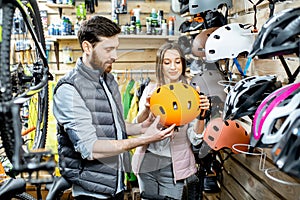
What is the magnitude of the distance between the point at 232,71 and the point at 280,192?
2.32 feet

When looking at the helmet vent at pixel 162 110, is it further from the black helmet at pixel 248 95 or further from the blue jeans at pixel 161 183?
the blue jeans at pixel 161 183

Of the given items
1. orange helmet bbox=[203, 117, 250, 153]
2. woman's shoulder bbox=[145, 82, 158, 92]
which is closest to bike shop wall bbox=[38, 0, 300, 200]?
woman's shoulder bbox=[145, 82, 158, 92]

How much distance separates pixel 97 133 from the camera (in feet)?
4.91

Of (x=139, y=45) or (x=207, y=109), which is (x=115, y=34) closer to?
(x=139, y=45)

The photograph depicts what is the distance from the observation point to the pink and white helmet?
916mm

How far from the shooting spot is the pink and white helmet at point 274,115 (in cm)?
92

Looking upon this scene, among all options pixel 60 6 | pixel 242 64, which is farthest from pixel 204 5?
pixel 60 6

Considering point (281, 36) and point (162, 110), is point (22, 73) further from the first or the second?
point (281, 36)

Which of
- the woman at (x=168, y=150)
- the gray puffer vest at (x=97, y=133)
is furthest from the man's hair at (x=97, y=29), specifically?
the woman at (x=168, y=150)

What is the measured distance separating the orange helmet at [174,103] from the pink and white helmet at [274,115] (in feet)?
1.44

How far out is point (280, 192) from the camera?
1582mm

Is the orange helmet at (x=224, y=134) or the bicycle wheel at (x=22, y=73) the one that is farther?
the orange helmet at (x=224, y=134)

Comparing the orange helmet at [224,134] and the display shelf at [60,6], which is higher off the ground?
the display shelf at [60,6]

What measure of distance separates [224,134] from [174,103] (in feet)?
1.41
